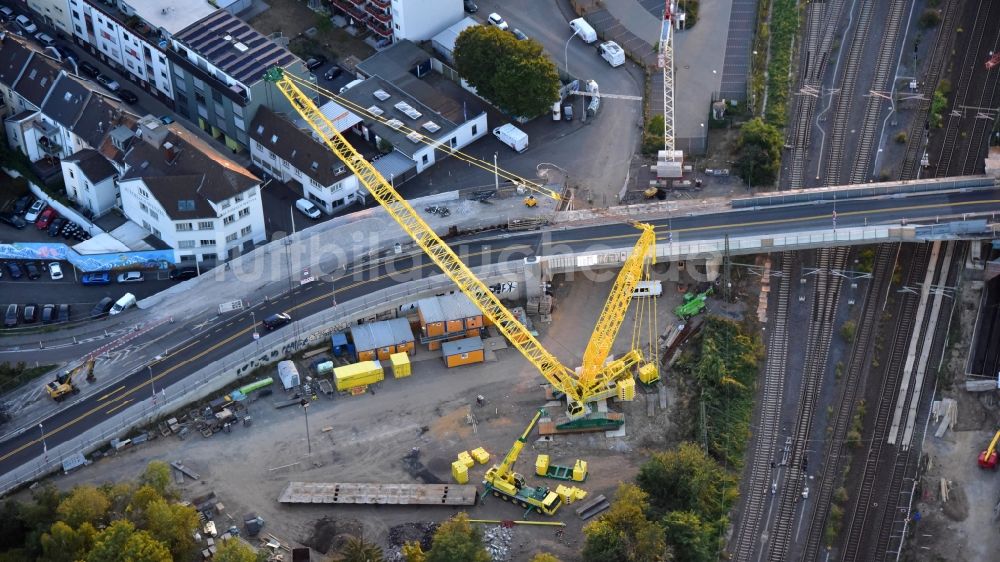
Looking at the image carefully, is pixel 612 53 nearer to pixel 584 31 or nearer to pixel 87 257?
pixel 584 31

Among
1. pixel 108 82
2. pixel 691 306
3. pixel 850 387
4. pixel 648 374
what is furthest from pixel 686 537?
pixel 108 82

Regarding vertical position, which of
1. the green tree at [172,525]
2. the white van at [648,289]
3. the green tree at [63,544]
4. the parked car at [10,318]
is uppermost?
the white van at [648,289]

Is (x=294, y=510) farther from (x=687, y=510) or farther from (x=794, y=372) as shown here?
(x=794, y=372)

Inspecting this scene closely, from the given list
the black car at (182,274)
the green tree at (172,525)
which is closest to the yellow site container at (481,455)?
the green tree at (172,525)

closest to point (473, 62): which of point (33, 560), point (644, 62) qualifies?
point (644, 62)

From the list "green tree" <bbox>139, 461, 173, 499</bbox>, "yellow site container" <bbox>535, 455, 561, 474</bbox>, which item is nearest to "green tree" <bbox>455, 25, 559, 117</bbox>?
"yellow site container" <bbox>535, 455, 561, 474</bbox>

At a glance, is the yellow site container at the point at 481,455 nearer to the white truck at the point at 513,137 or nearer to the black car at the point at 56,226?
the white truck at the point at 513,137
